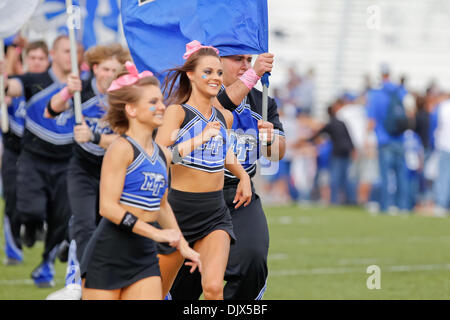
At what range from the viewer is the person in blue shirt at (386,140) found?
731 inches

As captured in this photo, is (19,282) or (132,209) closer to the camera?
(132,209)

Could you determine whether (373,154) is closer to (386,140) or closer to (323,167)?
(323,167)

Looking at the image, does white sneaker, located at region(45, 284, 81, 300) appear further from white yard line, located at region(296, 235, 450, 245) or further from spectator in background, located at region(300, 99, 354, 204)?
spectator in background, located at region(300, 99, 354, 204)

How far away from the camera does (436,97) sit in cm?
2011

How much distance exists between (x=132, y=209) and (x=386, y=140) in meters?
14.0

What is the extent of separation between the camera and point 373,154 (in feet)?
68.2

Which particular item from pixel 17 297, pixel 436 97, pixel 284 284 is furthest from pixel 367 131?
pixel 17 297

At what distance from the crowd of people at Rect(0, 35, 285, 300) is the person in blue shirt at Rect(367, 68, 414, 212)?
10.3 metres

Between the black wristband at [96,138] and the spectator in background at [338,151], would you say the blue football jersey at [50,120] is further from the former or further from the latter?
the spectator in background at [338,151]

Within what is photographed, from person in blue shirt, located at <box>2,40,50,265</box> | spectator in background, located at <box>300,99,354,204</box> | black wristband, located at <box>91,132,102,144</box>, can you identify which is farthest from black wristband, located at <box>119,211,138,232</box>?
spectator in background, located at <box>300,99,354,204</box>

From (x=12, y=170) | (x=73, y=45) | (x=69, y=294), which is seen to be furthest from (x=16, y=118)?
(x=69, y=294)

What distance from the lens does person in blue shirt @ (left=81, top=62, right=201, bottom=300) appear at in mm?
5172

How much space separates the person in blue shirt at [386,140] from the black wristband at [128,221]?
13.9 metres
